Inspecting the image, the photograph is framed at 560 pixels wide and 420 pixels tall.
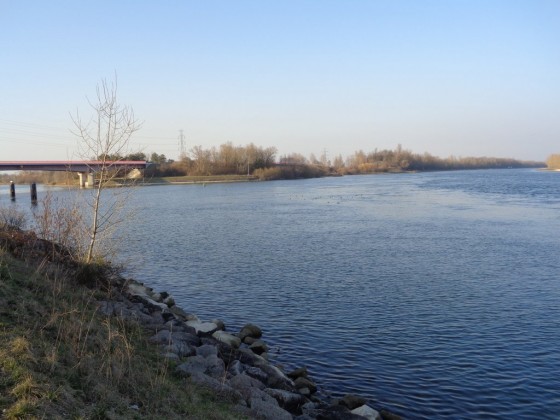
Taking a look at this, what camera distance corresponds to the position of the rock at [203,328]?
13.2 meters

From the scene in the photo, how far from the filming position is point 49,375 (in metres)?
6.57

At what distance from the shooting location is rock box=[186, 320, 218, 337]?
13203 millimetres

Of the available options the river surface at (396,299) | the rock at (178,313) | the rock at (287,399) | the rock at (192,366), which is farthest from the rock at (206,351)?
the rock at (178,313)

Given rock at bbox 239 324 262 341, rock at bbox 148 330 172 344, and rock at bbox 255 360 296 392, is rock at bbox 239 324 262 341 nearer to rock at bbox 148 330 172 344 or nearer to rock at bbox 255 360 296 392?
rock at bbox 255 360 296 392

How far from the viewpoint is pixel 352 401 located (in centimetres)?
1002

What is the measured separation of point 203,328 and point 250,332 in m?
1.37

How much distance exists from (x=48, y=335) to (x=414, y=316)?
36.3 ft

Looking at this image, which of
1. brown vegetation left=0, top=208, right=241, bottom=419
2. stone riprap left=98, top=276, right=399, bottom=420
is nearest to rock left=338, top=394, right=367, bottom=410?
stone riprap left=98, top=276, right=399, bottom=420

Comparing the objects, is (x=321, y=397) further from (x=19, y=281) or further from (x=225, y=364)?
(x=19, y=281)

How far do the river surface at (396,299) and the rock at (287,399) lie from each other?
165 cm

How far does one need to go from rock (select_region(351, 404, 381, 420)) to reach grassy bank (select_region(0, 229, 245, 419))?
295 cm

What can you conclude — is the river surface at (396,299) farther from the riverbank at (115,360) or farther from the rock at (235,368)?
the rock at (235,368)

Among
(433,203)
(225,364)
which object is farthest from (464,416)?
(433,203)

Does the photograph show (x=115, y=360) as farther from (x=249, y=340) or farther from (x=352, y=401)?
(x=249, y=340)
